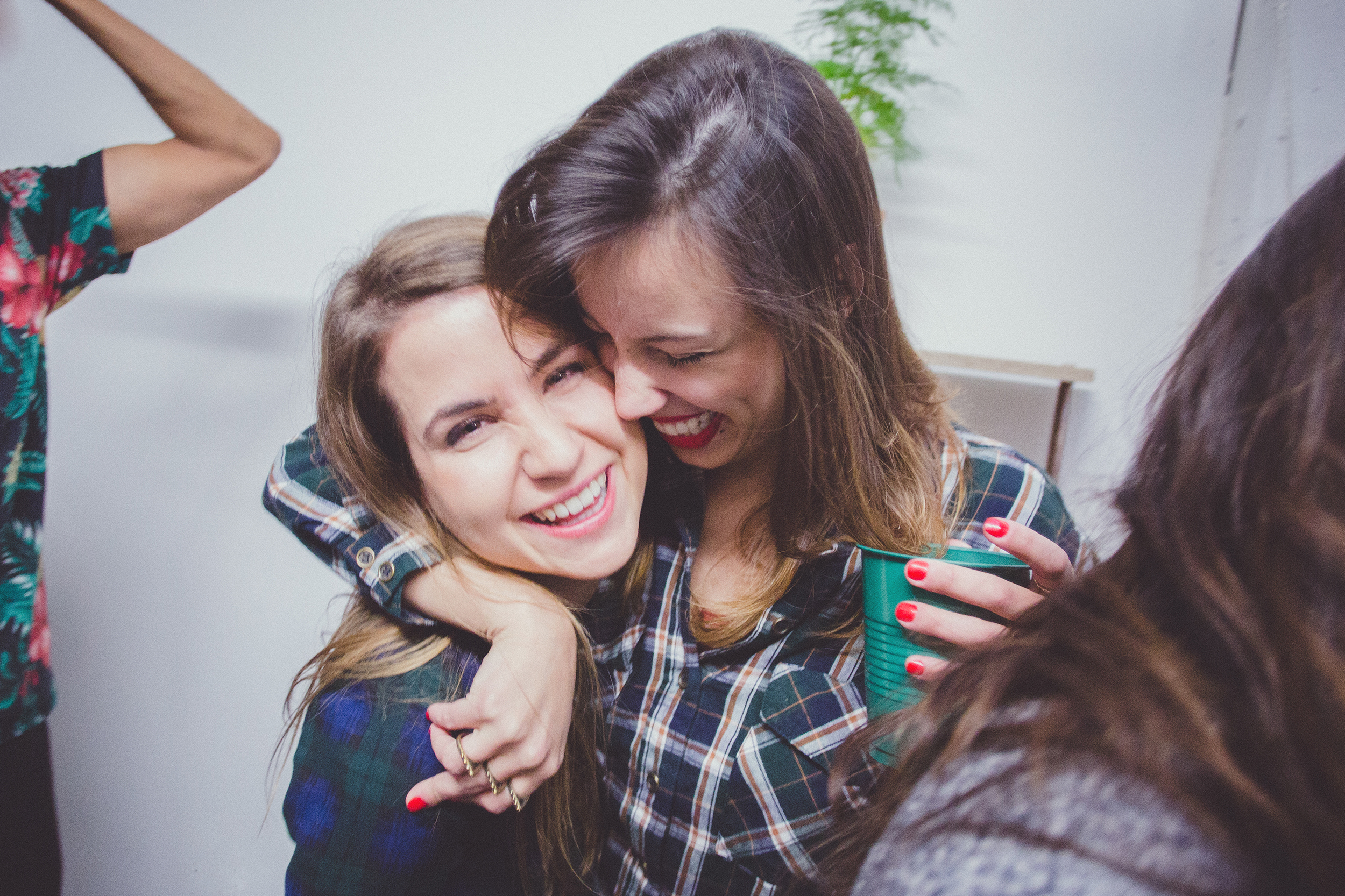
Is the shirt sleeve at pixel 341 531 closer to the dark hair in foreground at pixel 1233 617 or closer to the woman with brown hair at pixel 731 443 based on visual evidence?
the woman with brown hair at pixel 731 443

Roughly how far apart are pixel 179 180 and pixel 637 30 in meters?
1.00

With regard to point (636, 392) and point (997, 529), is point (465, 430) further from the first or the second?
point (997, 529)

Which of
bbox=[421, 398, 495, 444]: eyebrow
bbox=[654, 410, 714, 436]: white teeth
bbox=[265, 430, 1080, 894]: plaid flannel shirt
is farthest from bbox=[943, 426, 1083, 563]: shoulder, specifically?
bbox=[421, 398, 495, 444]: eyebrow

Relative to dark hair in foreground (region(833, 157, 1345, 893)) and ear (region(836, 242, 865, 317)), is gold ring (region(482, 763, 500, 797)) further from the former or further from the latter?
ear (region(836, 242, 865, 317))

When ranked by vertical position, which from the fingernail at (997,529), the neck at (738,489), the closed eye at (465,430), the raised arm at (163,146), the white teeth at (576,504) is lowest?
the neck at (738,489)

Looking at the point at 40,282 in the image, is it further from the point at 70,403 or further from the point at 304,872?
the point at 304,872

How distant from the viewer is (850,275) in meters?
0.91

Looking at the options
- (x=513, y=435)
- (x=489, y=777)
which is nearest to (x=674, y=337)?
(x=513, y=435)

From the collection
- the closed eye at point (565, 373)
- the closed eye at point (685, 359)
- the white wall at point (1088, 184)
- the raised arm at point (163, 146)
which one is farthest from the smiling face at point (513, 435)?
the white wall at point (1088, 184)

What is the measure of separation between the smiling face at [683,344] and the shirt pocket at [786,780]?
372 millimetres

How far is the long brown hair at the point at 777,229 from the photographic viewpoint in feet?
2.76

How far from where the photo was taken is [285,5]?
1.48m

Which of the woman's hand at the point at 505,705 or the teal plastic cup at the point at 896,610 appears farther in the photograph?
the woman's hand at the point at 505,705

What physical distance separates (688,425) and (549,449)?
0.21 meters
